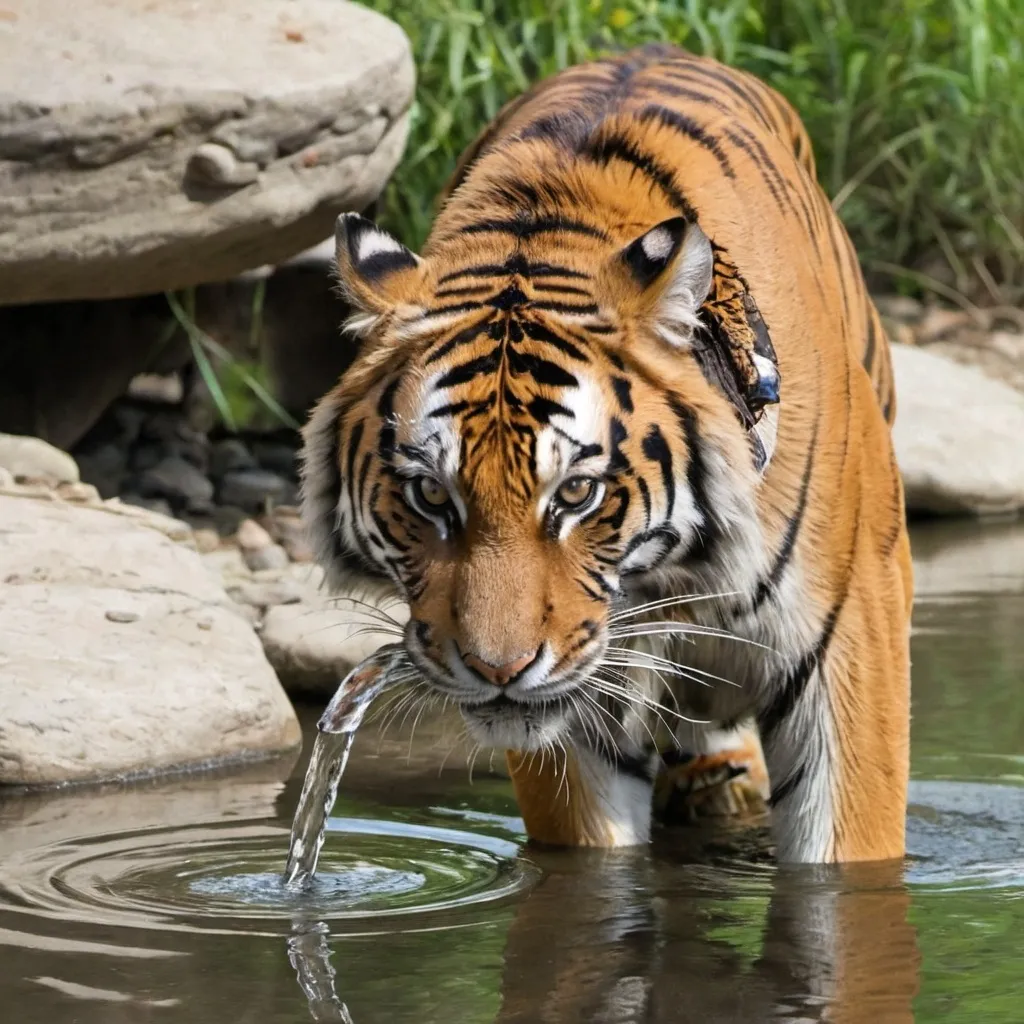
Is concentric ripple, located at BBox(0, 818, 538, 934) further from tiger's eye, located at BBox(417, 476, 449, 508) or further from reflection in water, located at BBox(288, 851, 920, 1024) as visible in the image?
tiger's eye, located at BBox(417, 476, 449, 508)

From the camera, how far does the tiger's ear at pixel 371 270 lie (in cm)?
320

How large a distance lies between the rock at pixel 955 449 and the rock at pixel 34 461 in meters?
3.12

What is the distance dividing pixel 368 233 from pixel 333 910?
1.06 m

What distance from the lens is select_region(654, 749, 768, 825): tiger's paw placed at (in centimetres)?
420

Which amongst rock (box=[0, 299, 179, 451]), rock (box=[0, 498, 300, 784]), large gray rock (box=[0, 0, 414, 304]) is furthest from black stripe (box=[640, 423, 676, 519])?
rock (box=[0, 299, 179, 451])

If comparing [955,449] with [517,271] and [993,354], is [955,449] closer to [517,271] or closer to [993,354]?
[993,354]

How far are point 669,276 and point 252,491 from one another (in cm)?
413

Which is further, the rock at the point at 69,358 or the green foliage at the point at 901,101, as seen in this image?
the green foliage at the point at 901,101

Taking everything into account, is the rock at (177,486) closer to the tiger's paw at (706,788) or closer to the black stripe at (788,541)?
the tiger's paw at (706,788)

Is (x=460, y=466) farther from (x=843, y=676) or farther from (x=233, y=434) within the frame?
(x=233, y=434)

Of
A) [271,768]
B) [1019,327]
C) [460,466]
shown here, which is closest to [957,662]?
[271,768]

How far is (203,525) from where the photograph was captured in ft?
22.1

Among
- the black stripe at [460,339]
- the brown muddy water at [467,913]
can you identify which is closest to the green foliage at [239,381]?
the brown muddy water at [467,913]

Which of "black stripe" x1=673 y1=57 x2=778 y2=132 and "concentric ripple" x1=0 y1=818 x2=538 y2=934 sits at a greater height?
"black stripe" x1=673 y1=57 x2=778 y2=132
